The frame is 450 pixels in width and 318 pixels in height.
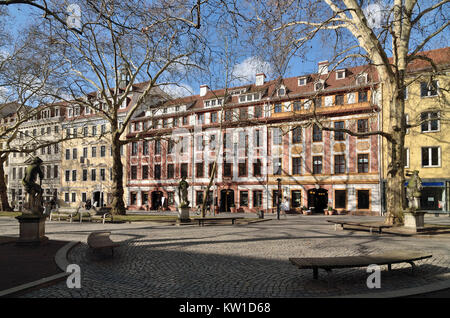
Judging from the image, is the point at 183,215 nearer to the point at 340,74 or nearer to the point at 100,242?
the point at 100,242

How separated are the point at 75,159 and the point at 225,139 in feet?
83.0

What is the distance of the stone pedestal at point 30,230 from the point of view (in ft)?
34.2

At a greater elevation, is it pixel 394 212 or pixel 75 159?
pixel 75 159

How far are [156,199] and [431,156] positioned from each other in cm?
3114

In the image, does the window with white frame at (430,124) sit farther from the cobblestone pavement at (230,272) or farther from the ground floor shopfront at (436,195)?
the cobblestone pavement at (230,272)

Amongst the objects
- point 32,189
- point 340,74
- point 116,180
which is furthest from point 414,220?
point 340,74

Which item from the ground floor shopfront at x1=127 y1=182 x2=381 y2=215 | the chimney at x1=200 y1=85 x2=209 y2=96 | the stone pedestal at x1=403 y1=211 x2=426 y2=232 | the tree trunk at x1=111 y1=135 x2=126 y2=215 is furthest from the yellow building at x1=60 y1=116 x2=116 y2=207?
the stone pedestal at x1=403 y1=211 x2=426 y2=232

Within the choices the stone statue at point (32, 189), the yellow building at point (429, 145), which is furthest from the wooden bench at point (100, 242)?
the yellow building at point (429, 145)

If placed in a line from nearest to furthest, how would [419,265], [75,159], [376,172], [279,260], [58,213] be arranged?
[419,265] < [279,260] < [58,213] < [376,172] < [75,159]

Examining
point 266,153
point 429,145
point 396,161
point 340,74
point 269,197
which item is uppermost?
point 340,74

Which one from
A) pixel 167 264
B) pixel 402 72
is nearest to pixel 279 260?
pixel 167 264

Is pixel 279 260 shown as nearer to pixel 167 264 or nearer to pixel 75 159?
pixel 167 264

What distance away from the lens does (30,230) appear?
1053cm

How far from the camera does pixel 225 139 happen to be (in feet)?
129
